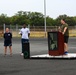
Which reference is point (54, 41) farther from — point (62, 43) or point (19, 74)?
point (19, 74)

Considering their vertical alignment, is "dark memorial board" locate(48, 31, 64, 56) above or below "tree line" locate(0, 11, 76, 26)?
below

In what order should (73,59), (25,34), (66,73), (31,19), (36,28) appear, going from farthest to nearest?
(31,19), (36,28), (25,34), (73,59), (66,73)

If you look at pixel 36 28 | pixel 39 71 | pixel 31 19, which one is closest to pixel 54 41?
pixel 39 71

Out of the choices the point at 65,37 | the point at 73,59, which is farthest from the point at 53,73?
the point at 65,37

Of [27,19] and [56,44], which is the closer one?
[56,44]

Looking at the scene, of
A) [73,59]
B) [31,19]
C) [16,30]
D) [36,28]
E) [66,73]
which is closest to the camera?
[66,73]

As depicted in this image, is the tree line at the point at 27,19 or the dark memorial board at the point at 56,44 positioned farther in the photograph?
the tree line at the point at 27,19

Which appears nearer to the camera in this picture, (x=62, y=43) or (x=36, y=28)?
(x=62, y=43)

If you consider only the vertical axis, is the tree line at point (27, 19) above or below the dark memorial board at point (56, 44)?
above

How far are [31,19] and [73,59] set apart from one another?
255ft

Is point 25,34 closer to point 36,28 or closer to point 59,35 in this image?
point 59,35

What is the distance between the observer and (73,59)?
17734 mm

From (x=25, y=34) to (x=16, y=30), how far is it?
147 ft

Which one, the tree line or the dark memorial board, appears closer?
the dark memorial board
